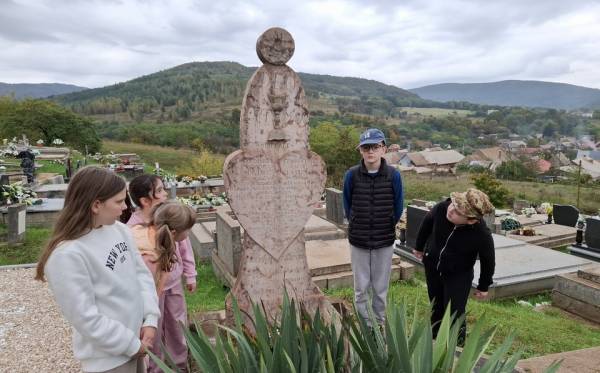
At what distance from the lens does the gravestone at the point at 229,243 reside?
565 cm

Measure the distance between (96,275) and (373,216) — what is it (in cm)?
229

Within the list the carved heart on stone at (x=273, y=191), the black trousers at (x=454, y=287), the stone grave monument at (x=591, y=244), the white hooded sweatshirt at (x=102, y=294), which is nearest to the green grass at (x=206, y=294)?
the carved heart on stone at (x=273, y=191)

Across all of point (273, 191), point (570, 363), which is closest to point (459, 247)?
point (570, 363)

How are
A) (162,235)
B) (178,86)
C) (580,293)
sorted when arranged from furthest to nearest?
(178,86) < (580,293) < (162,235)

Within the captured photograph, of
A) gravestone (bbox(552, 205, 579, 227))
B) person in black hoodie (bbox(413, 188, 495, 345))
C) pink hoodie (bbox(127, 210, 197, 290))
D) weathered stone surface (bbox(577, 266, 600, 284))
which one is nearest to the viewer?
pink hoodie (bbox(127, 210, 197, 290))

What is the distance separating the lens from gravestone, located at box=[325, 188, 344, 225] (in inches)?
346

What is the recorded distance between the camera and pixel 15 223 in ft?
25.7

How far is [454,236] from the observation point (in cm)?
336

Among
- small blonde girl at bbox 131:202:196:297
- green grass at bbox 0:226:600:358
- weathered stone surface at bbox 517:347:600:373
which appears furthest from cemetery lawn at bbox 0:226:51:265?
weathered stone surface at bbox 517:347:600:373

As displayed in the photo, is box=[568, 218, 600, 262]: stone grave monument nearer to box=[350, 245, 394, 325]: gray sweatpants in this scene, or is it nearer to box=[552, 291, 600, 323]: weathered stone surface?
box=[552, 291, 600, 323]: weathered stone surface

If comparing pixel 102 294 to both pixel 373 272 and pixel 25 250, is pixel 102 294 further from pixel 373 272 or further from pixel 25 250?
pixel 25 250

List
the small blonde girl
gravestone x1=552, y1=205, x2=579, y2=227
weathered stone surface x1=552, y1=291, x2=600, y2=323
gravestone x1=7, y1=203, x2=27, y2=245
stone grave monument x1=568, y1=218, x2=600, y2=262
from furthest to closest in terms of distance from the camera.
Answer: gravestone x1=552, y1=205, x2=579, y2=227, stone grave monument x1=568, y1=218, x2=600, y2=262, gravestone x1=7, y1=203, x2=27, y2=245, weathered stone surface x1=552, y1=291, x2=600, y2=323, the small blonde girl

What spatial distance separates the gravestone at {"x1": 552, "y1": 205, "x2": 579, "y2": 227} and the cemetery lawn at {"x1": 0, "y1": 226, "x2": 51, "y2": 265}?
11.6 m

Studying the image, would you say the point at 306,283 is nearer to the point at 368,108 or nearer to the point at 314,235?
the point at 314,235
